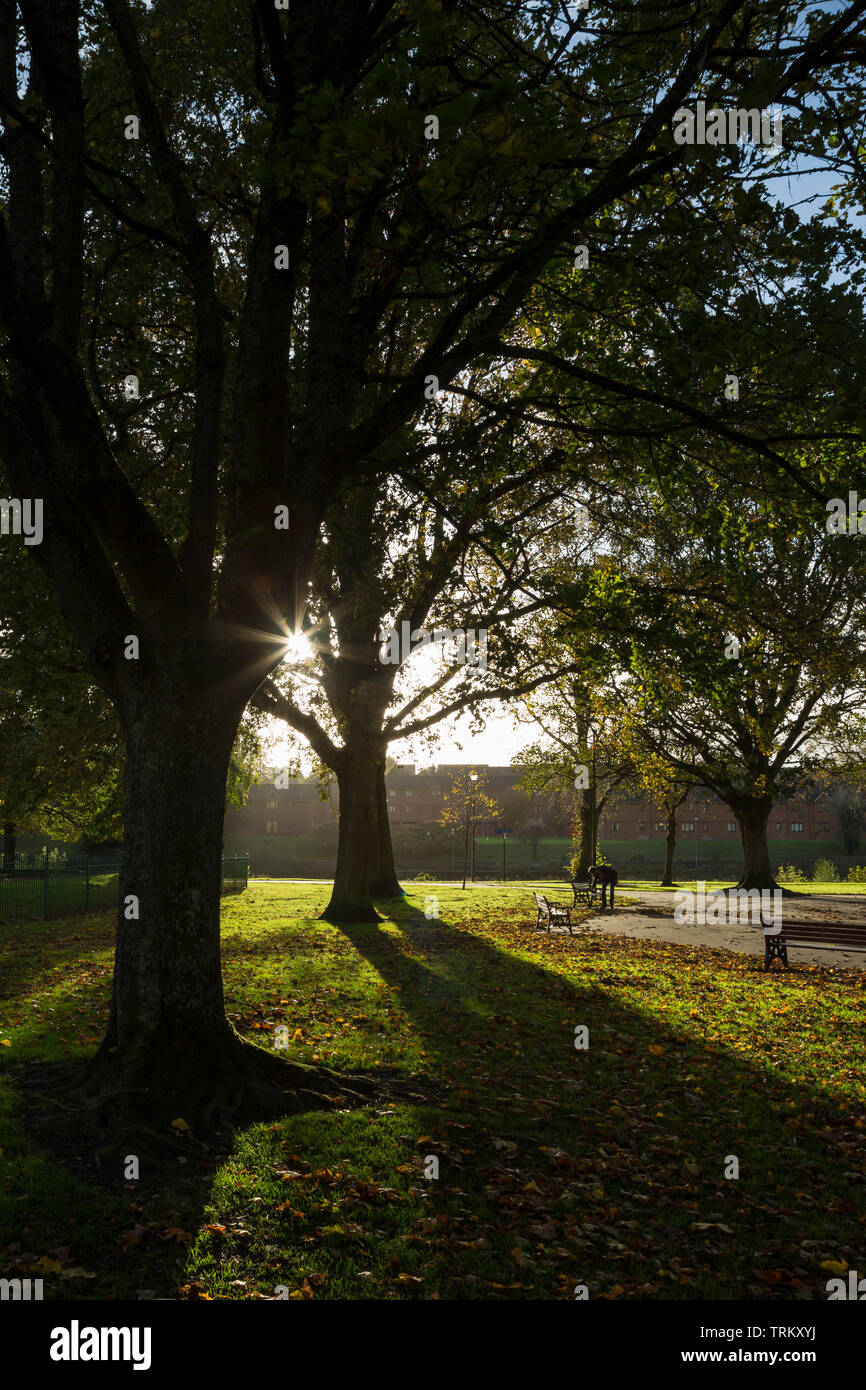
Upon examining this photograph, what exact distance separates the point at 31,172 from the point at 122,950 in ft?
21.8

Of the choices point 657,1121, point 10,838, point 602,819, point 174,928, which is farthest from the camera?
point 602,819

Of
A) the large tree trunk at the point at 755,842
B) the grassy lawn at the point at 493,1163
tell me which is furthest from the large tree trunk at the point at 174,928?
the large tree trunk at the point at 755,842

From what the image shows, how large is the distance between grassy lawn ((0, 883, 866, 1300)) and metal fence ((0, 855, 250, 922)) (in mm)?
13070

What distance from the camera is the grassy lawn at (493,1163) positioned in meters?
4.39

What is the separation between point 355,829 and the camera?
67.4 ft

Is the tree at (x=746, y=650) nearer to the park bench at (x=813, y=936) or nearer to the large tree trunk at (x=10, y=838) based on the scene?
the park bench at (x=813, y=936)

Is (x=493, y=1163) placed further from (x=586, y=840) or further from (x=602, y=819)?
(x=602, y=819)

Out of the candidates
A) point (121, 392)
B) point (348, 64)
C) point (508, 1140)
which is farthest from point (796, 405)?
point (121, 392)

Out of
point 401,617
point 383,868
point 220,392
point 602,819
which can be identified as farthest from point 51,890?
point 602,819

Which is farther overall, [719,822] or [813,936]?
[719,822]

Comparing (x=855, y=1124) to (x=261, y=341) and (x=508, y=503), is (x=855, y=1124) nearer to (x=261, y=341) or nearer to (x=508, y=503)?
(x=261, y=341)

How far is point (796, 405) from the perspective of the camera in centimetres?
826

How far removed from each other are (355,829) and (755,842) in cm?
1888

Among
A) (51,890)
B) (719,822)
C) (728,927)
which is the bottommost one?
(719,822)
